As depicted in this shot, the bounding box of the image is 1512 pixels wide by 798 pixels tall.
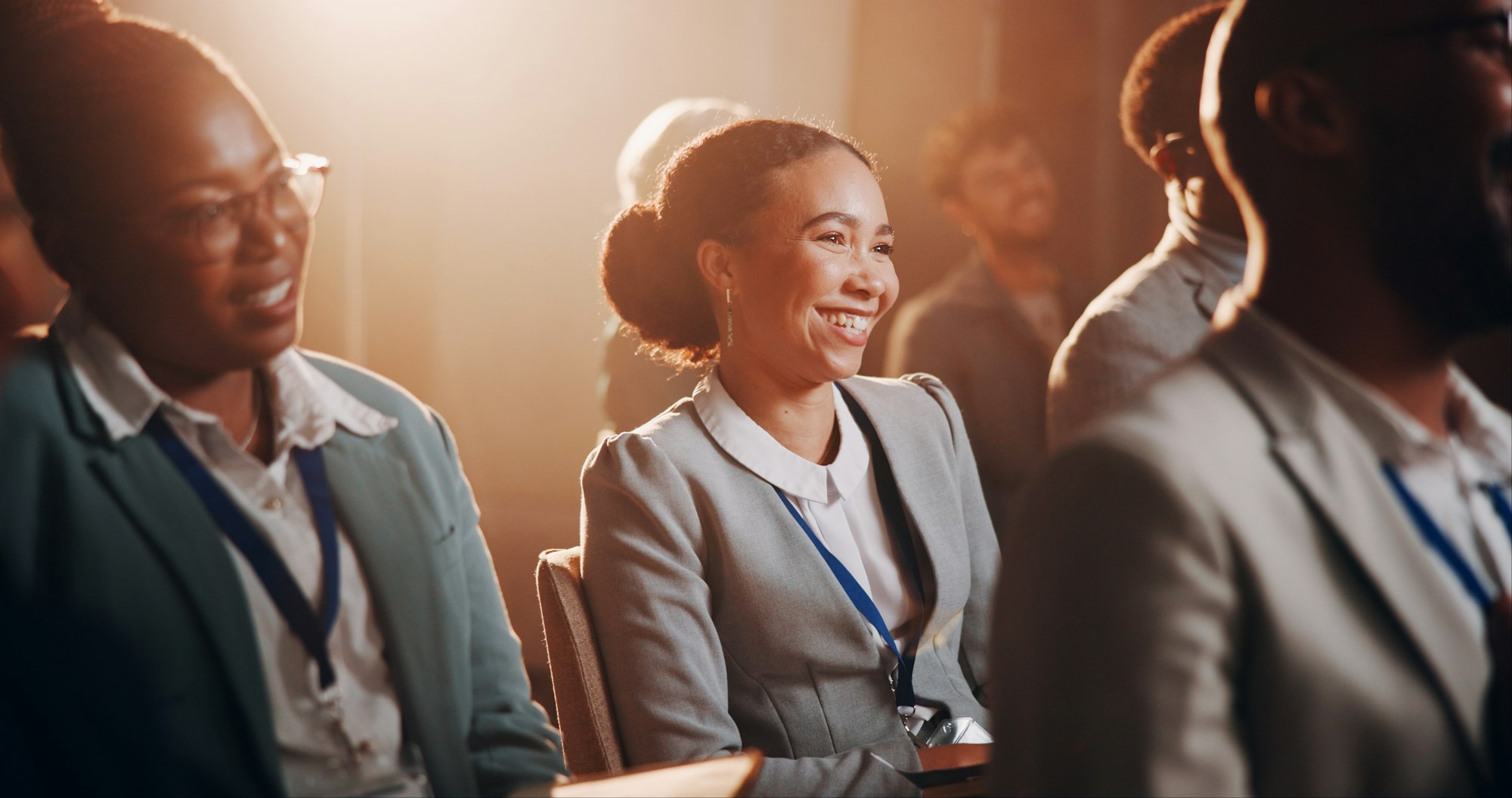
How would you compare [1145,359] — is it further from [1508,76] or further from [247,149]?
[247,149]

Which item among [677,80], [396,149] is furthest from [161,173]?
[677,80]

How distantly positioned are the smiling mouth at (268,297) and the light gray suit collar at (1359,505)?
78cm

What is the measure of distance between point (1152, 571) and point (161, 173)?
2.75 ft

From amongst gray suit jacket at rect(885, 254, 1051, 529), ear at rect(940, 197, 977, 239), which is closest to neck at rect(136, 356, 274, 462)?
gray suit jacket at rect(885, 254, 1051, 529)

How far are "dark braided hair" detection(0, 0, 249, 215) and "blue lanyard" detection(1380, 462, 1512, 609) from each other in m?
1.03

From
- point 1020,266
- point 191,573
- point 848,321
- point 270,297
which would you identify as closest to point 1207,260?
point 848,321

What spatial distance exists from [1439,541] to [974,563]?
102 cm

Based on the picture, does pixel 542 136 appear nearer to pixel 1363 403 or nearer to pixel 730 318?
pixel 730 318

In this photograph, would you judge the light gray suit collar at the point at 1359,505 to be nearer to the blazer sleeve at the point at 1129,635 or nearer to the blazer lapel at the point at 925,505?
the blazer sleeve at the point at 1129,635

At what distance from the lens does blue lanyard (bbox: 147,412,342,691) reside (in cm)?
100

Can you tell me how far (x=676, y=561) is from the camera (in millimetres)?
1614

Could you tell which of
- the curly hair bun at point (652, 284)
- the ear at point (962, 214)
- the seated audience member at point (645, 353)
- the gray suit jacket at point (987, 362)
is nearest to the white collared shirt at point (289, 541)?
the curly hair bun at point (652, 284)

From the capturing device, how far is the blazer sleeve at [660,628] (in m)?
1.54

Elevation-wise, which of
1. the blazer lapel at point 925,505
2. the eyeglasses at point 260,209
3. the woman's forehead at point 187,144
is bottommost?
the blazer lapel at point 925,505
